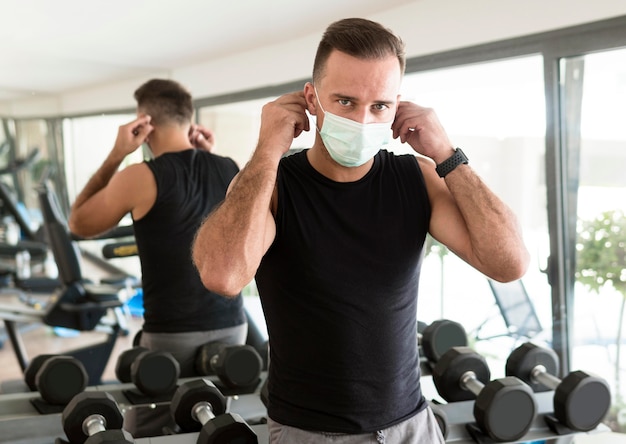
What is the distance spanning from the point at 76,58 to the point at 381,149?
444 centimetres

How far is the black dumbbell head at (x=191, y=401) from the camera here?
1919 mm

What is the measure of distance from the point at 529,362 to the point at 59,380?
1.54m

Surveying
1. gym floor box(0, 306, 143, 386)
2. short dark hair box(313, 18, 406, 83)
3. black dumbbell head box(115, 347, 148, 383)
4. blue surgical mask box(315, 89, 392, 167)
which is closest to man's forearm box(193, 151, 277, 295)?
blue surgical mask box(315, 89, 392, 167)

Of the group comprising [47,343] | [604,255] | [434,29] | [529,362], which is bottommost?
[47,343]

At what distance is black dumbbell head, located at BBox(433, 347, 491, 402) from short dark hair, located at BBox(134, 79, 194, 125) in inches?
47.1

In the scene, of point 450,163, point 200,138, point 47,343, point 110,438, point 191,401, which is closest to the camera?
point 450,163

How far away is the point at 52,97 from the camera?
6.36m

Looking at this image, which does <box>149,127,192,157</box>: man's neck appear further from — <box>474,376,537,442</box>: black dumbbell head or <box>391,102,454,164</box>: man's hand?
<box>474,376,537,442</box>: black dumbbell head

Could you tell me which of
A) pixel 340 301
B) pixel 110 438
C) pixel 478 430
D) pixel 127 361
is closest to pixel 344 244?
pixel 340 301

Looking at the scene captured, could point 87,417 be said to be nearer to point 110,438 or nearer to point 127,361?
point 110,438

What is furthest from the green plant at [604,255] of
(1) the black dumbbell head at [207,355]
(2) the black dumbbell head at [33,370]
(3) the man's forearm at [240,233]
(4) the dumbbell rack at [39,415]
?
(2) the black dumbbell head at [33,370]

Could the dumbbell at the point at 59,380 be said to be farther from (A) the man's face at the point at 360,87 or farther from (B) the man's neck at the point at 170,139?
(A) the man's face at the point at 360,87

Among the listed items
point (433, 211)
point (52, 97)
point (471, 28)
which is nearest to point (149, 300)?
point (433, 211)

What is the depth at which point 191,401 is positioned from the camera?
193 cm
